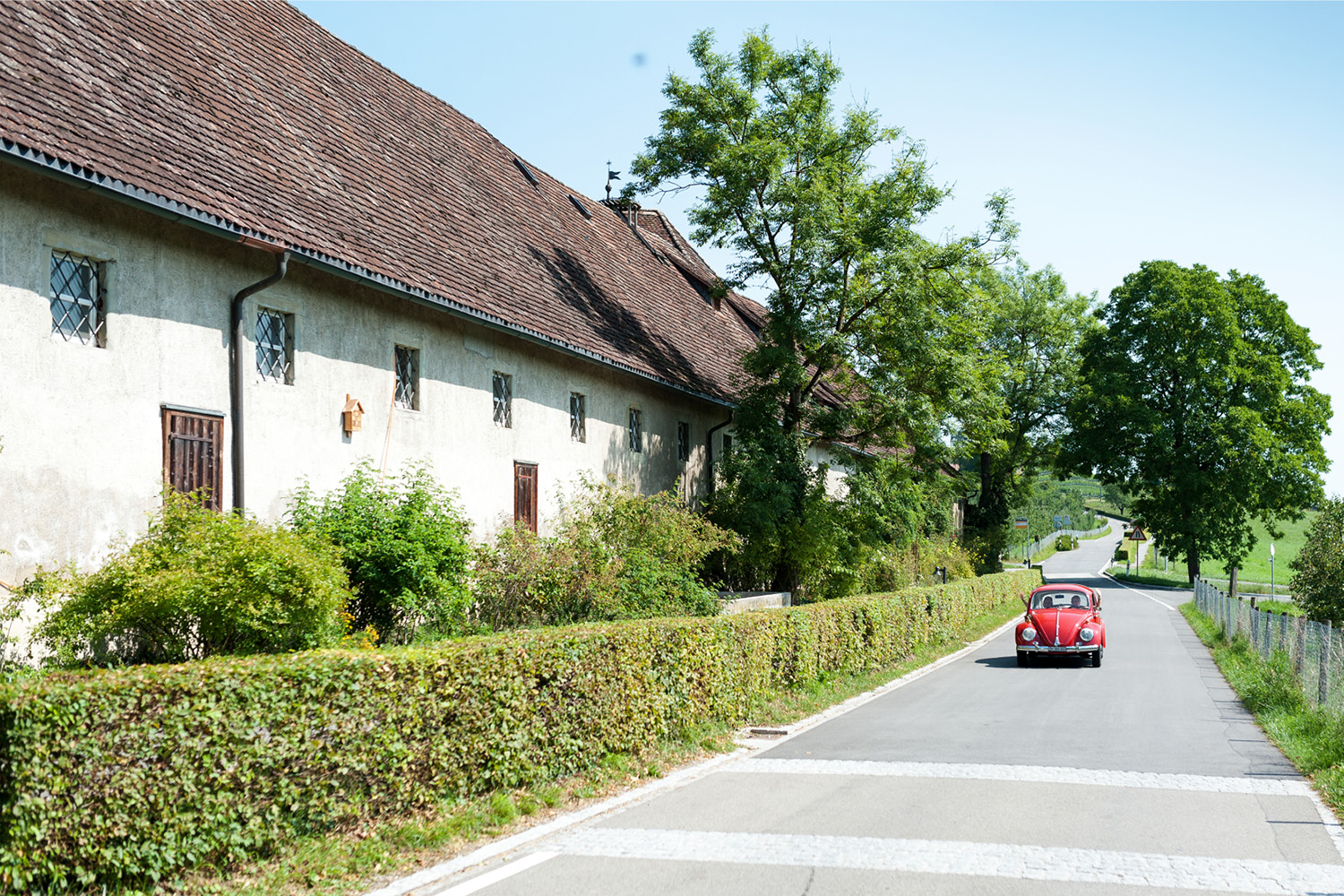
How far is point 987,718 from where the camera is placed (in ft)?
46.7

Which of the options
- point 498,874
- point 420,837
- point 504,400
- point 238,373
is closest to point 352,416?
point 238,373

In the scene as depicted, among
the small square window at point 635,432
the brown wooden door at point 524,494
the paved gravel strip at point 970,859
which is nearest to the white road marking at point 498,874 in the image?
the paved gravel strip at point 970,859

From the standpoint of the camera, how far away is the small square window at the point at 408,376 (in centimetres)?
1548

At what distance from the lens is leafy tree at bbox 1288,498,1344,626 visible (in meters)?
24.1

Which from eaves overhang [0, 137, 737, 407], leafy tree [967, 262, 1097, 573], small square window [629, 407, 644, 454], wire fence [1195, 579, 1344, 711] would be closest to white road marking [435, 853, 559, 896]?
eaves overhang [0, 137, 737, 407]

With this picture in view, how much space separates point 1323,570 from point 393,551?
2228cm

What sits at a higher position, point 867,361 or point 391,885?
point 867,361

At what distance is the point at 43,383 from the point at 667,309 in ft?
Result: 63.8

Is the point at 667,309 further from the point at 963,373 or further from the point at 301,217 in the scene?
the point at 301,217

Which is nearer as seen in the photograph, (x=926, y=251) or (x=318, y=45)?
(x=318, y=45)

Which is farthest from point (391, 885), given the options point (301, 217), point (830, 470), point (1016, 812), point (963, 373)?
point (830, 470)

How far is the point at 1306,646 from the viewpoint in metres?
15.3

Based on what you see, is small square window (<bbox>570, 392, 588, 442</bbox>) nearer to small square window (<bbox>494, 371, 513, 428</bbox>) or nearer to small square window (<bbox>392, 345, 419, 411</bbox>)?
small square window (<bbox>494, 371, 513, 428</bbox>)

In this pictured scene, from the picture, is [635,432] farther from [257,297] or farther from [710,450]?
[257,297]
